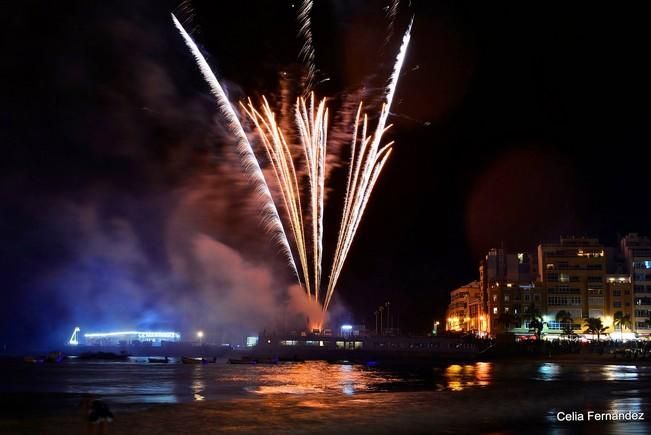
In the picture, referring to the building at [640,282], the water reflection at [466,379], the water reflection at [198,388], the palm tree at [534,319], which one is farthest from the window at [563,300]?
the water reflection at [198,388]

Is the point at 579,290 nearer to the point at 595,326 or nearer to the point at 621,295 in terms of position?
the point at 621,295

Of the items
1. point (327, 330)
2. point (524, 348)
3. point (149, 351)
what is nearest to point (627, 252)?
point (524, 348)

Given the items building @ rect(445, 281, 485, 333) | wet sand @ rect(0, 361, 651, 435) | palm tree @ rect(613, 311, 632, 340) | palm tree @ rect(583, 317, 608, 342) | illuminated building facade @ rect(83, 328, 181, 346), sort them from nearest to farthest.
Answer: wet sand @ rect(0, 361, 651, 435)
palm tree @ rect(583, 317, 608, 342)
palm tree @ rect(613, 311, 632, 340)
illuminated building facade @ rect(83, 328, 181, 346)
building @ rect(445, 281, 485, 333)

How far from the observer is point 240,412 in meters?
25.0

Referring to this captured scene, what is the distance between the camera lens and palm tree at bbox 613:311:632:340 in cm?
10912

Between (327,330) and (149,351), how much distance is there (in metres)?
36.0

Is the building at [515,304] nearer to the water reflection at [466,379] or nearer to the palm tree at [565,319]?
the palm tree at [565,319]

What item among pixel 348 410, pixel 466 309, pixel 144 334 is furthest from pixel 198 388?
pixel 466 309

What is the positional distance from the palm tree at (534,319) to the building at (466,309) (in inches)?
640

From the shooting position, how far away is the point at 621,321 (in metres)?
109

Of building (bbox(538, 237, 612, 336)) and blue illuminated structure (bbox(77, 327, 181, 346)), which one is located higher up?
building (bbox(538, 237, 612, 336))

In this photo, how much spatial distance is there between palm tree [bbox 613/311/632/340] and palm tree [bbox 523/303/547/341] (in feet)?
36.7

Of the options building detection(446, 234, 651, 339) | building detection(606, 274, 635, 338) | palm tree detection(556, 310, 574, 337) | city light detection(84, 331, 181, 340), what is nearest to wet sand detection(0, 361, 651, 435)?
palm tree detection(556, 310, 574, 337)

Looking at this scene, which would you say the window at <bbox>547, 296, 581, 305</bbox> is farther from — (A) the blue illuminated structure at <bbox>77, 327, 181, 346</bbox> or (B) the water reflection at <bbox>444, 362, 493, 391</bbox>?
(A) the blue illuminated structure at <bbox>77, 327, 181, 346</bbox>
